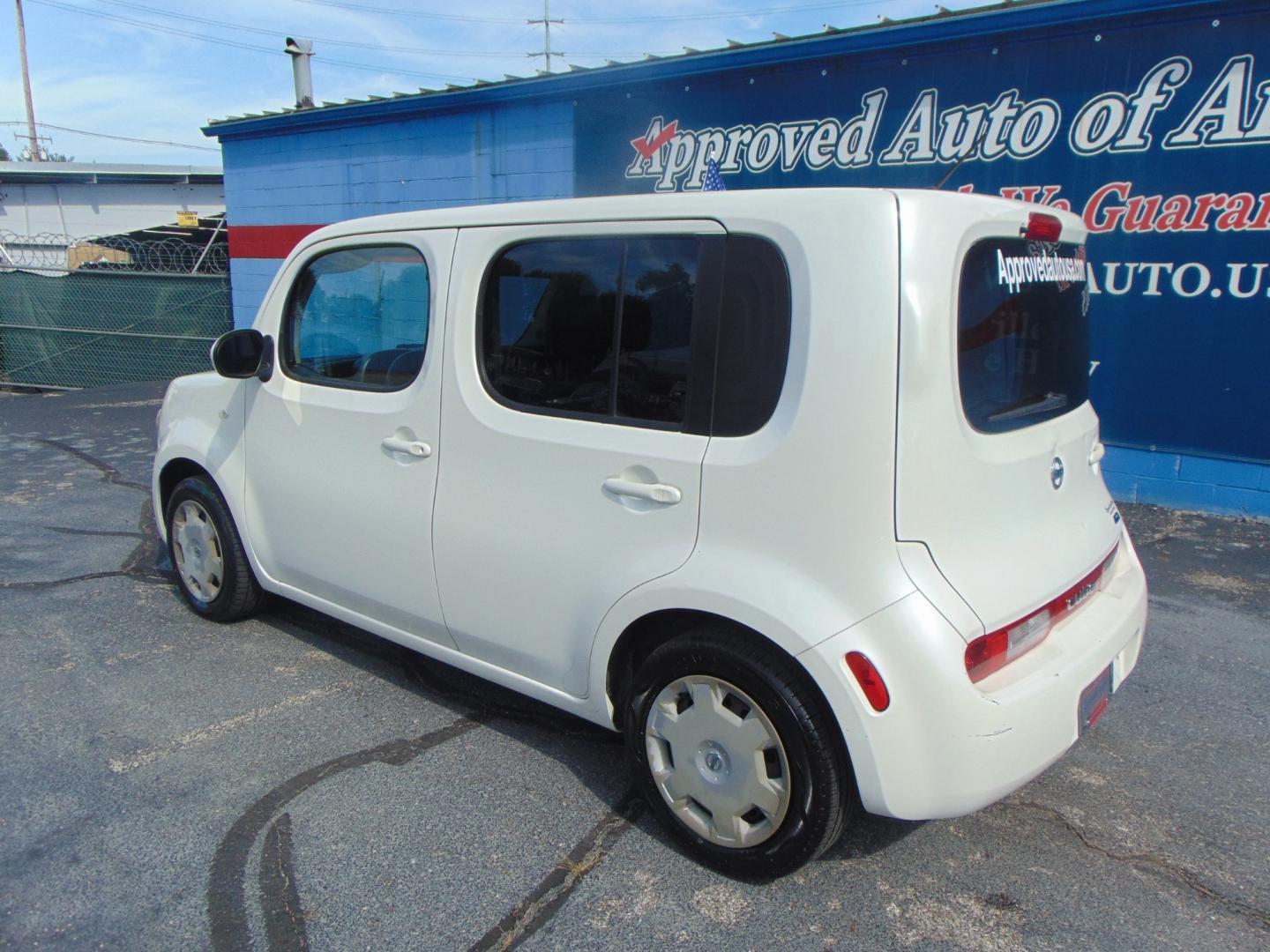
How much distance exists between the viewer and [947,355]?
2.24 m

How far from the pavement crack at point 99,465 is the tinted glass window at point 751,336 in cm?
619

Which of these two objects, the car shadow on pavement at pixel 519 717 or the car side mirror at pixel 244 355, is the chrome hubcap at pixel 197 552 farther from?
the car side mirror at pixel 244 355

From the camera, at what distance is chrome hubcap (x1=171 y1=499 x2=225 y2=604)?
13.9 feet

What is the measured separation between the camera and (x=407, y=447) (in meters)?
3.18

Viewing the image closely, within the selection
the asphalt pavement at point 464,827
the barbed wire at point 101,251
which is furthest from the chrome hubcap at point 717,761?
the barbed wire at point 101,251

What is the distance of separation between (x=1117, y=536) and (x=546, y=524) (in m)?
1.86

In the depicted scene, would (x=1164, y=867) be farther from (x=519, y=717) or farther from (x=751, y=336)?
(x=519, y=717)

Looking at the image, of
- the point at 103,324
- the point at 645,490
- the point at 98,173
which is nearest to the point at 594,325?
the point at 645,490

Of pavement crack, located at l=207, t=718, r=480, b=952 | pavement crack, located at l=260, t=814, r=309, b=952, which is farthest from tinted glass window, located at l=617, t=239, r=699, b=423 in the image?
pavement crack, located at l=260, t=814, r=309, b=952

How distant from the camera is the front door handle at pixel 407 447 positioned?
10.3 feet

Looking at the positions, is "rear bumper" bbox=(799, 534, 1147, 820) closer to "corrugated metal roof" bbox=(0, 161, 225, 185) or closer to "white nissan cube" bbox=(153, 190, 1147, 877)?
"white nissan cube" bbox=(153, 190, 1147, 877)

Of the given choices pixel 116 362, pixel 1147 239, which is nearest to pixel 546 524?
pixel 1147 239

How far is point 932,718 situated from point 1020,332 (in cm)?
111

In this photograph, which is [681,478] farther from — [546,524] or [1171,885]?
[1171,885]
